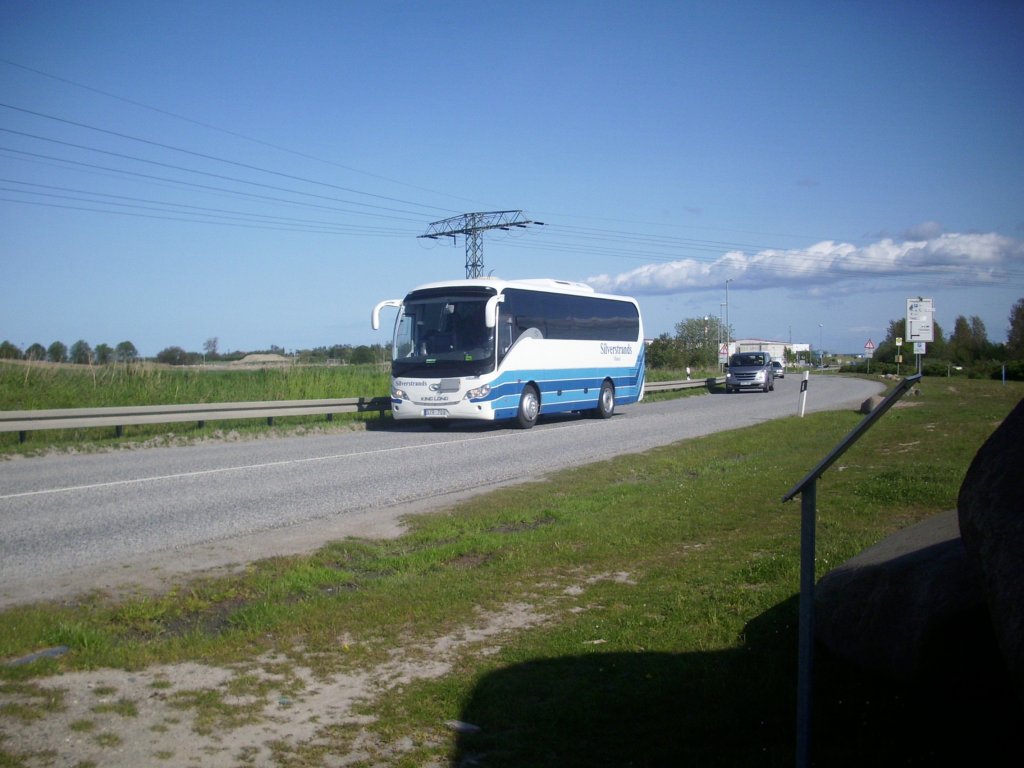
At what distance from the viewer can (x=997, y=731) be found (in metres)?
3.65

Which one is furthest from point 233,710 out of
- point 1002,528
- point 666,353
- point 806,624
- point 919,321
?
point 666,353

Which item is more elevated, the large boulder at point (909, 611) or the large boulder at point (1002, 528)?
the large boulder at point (1002, 528)

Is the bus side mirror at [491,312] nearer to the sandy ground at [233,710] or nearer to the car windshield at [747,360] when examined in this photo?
the sandy ground at [233,710]

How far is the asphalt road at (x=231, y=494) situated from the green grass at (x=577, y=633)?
0.77m

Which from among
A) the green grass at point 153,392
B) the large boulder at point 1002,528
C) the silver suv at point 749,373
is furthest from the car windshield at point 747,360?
the large boulder at point 1002,528

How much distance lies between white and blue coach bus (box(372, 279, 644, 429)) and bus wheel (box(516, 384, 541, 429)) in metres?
0.03

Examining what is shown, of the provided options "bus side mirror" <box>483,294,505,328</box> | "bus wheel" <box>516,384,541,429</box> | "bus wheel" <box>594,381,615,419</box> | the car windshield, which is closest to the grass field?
"bus wheel" <box>516,384,541,429</box>

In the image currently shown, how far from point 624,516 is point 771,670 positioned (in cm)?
497

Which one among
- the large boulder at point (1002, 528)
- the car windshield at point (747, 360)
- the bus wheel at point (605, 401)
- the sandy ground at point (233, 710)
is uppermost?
the car windshield at point (747, 360)

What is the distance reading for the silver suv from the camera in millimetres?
45469

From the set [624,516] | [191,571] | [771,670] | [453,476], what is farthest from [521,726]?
[453,476]

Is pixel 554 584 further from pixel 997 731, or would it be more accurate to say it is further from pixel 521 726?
pixel 997 731

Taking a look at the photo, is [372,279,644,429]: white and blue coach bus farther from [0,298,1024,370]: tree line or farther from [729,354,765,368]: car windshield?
[729,354,765,368]: car windshield

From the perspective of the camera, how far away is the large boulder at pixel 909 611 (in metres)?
3.85
